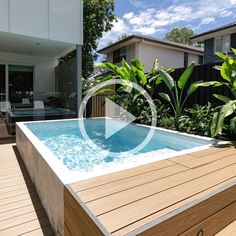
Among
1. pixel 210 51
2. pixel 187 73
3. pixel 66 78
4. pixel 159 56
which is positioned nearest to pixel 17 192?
pixel 187 73

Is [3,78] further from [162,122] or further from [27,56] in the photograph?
[162,122]

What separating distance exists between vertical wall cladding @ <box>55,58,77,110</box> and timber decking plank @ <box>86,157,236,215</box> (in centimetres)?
659

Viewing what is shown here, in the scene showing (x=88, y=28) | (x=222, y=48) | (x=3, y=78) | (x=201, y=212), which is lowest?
(x=201, y=212)

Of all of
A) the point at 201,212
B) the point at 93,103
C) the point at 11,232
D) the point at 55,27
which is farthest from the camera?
the point at 93,103

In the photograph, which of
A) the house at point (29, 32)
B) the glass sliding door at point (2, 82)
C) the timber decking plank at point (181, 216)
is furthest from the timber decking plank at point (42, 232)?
the glass sliding door at point (2, 82)

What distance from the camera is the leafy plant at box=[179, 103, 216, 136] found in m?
4.63

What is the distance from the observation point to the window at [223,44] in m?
12.7

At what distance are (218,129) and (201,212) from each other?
2397 millimetres

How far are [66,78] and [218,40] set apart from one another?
32.1 feet

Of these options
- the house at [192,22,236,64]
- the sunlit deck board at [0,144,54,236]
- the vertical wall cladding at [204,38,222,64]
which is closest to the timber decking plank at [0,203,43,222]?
the sunlit deck board at [0,144,54,236]

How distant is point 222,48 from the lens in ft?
42.5

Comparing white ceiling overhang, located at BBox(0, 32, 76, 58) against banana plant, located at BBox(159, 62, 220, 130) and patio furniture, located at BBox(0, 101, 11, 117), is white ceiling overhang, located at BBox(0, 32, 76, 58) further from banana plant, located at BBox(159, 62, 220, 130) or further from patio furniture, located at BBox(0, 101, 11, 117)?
banana plant, located at BBox(159, 62, 220, 130)

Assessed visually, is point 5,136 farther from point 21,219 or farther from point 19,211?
point 21,219

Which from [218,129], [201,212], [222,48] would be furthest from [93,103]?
[222,48]
